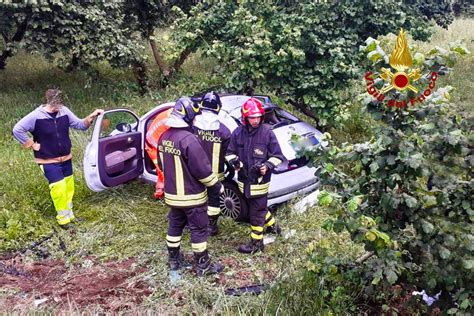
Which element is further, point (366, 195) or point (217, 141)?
point (217, 141)

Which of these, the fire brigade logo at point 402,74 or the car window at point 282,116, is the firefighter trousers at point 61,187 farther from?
the fire brigade logo at point 402,74

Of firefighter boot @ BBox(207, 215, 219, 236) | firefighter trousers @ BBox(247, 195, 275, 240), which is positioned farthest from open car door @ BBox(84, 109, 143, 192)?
firefighter trousers @ BBox(247, 195, 275, 240)

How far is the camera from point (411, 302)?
10.9 feet

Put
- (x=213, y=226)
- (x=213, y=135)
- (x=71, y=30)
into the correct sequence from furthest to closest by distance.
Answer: (x=71, y=30), (x=213, y=226), (x=213, y=135)

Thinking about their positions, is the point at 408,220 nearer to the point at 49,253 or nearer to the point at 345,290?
the point at 345,290

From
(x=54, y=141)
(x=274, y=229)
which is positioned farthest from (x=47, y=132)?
Answer: (x=274, y=229)

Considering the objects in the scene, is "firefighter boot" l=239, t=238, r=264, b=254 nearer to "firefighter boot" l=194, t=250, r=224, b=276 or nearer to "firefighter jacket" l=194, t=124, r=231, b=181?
"firefighter boot" l=194, t=250, r=224, b=276

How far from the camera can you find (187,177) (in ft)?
14.8

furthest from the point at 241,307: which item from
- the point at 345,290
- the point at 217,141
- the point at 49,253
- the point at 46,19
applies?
the point at 46,19

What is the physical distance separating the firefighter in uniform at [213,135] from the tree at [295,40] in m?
2.21

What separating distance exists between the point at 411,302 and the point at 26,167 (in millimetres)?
5663

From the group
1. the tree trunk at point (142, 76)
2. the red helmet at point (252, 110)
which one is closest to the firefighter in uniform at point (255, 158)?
the red helmet at point (252, 110)

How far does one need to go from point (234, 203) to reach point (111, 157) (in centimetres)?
162

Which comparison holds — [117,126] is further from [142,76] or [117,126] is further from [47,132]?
[142,76]
